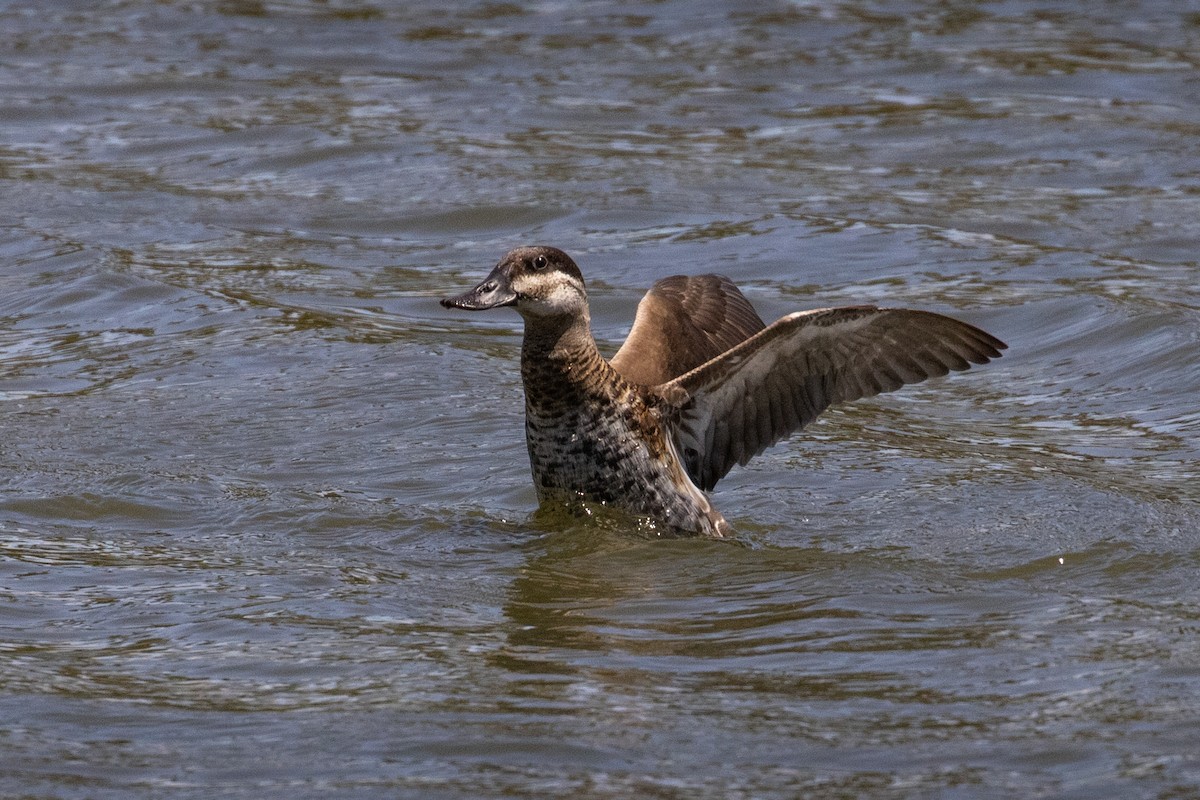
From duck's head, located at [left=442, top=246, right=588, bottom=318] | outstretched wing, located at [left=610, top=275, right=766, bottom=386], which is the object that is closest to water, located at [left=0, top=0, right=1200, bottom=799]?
outstretched wing, located at [left=610, top=275, right=766, bottom=386]

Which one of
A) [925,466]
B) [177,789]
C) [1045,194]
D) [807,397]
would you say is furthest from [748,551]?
[1045,194]

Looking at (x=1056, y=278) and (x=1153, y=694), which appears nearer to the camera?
(x=1153, y=694)

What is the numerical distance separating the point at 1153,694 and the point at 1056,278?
19.1 ft

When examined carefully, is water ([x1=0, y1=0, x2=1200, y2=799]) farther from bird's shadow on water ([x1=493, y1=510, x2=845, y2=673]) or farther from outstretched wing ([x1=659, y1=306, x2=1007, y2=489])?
outstretched wing ([x1=659, y1=306, x2=1007, y2=489])

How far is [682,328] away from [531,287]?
1.31 metres

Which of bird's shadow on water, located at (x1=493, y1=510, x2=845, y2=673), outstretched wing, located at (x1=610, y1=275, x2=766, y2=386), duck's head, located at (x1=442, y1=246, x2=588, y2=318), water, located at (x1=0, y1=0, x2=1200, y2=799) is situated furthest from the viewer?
outstretched wing, located at (x1=610, y1=275, x2=766, y2=386)

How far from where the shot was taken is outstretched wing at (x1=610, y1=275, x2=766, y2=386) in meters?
7.77

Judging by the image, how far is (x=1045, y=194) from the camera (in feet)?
40.8

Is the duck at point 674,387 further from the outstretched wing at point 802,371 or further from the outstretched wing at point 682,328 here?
the outstretched wing at point 682,328

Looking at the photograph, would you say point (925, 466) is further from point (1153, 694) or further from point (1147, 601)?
point (1153, 694)

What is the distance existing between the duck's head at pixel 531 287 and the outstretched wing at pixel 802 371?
1.84ft

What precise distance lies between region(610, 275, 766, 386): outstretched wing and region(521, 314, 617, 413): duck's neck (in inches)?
24.5

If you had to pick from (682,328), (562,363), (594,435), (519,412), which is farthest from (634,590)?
(519,412)

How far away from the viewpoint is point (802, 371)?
280 inches
